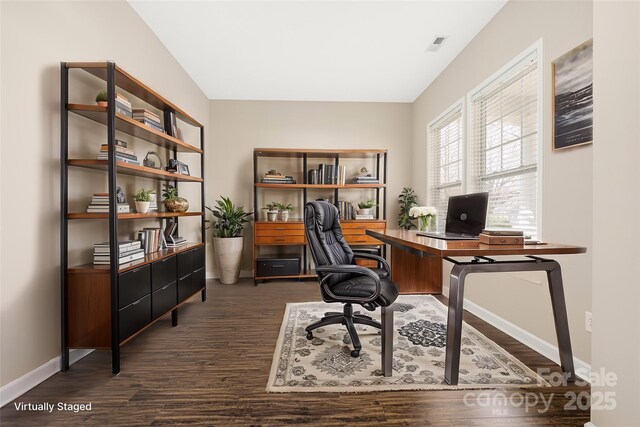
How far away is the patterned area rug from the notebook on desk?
0.84 meters

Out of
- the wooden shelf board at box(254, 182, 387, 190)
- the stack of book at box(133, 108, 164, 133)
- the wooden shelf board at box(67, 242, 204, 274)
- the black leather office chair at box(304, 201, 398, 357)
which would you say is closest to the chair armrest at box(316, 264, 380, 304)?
the black leather office chair at box(304, 201, 398, 357)

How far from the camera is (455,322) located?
1.58 metres

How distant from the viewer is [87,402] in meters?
1.51

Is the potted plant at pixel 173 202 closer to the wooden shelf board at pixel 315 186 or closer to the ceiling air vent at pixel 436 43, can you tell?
the wooden shelf board at pixel 315 186

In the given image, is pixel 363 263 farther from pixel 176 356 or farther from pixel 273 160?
pixel 176 356

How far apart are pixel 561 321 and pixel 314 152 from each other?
10.7 feet

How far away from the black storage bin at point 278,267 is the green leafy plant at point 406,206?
1.73 m

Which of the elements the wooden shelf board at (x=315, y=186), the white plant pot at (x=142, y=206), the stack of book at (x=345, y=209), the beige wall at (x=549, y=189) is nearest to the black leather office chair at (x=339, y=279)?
the beige wall at (x=549, y=189)

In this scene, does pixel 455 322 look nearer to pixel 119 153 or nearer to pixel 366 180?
pixel 119 153

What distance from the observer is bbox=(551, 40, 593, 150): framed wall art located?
66.1 inches

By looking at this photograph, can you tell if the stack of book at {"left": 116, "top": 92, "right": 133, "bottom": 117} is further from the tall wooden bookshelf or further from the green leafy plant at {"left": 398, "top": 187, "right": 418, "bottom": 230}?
the green leafy plant at {"left": 398, "top": 187, "right": 418, "bottom": 230}

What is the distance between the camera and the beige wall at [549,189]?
1739 mm

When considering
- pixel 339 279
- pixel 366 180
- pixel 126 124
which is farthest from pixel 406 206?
pixel 126 124

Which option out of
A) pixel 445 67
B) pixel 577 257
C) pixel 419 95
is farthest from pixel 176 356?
pixel 419 95
